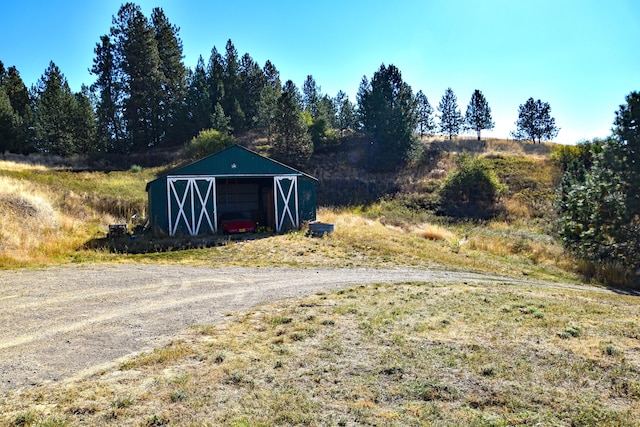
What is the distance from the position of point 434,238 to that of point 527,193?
1967 cm

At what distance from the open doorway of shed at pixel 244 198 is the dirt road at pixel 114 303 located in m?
12.2

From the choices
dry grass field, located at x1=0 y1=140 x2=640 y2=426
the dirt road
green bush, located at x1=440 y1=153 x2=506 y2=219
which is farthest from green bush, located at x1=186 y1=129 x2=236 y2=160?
the dirt road

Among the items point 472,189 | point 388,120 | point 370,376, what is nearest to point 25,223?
point 370,376

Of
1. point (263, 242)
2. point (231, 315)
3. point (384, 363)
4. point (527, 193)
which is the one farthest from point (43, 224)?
A: point (527, 193)

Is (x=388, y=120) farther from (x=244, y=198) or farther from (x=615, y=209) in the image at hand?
(x=615, y=209)

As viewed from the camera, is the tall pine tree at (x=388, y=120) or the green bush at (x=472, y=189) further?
the tall pine tree at (x=388, y=120)

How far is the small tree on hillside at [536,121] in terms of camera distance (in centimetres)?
5459

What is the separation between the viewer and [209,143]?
1523 inches

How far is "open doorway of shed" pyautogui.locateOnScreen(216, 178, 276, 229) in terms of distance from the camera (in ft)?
82.0

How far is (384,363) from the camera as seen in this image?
5.39 metres

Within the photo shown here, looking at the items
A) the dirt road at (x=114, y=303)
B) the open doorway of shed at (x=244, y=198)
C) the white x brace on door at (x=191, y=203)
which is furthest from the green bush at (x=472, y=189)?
the dirt road at (x=114, y=303)

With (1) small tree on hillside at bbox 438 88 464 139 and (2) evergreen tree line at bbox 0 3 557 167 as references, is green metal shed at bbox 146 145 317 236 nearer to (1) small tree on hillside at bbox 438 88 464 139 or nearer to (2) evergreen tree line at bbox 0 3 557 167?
(2) evergreen tree line at bbox 0 3 557 167

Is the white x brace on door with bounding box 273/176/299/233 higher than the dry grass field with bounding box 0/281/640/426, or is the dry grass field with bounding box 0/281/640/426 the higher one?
the white x brace on door with bounding box 273/176/299/233

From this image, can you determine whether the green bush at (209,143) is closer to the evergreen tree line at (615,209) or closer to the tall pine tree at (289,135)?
the tall pine tree at (289,135)
